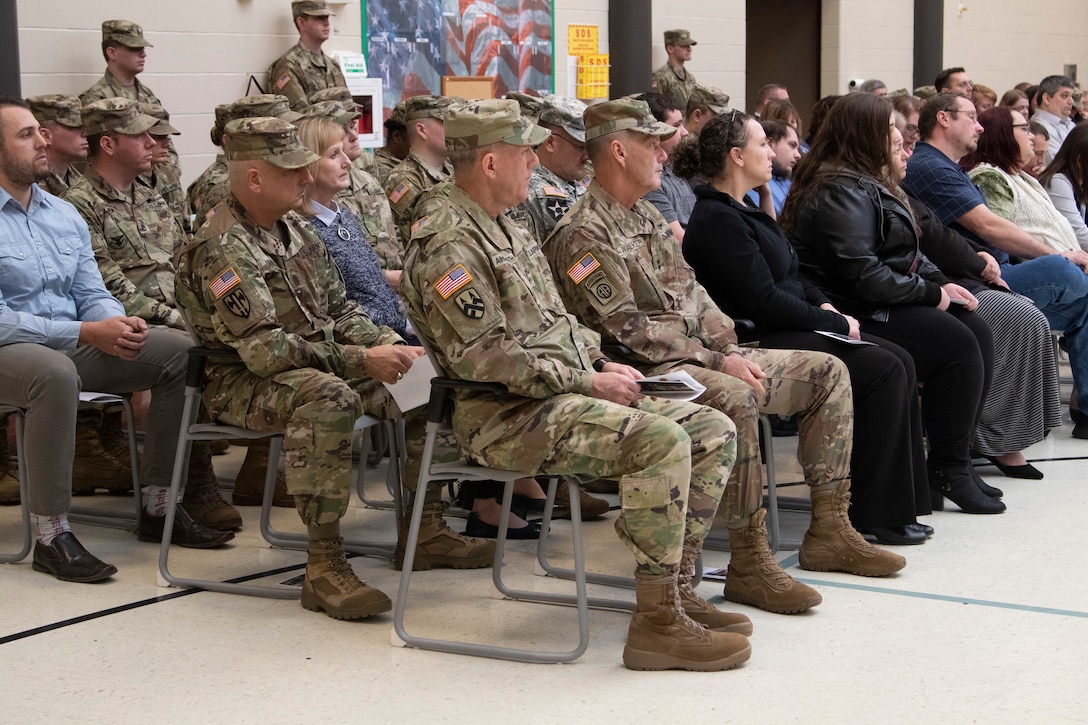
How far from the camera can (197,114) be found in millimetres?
6676

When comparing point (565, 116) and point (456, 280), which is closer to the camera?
point (456, 280)

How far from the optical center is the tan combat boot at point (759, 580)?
3.18 meters

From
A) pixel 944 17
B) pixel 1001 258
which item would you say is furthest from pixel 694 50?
pixel 1001 258

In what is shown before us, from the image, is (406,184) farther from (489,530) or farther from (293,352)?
(293,352)

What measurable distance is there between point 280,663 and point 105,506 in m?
1.66

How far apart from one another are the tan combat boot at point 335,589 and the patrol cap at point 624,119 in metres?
1.34

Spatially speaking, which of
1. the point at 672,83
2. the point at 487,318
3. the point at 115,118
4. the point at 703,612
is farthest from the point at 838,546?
the point at 672,83

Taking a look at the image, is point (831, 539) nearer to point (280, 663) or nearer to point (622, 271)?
point (622, 271)

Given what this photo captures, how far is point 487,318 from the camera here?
9.53 ft

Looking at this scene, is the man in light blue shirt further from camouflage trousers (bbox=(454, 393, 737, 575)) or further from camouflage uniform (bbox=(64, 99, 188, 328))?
camouflage trousers (bbox=(454, 393, 737, 575))

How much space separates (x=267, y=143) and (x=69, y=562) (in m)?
1.26

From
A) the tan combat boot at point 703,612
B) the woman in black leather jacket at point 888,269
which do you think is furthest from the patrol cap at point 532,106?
the tan combat boot at point 703,612

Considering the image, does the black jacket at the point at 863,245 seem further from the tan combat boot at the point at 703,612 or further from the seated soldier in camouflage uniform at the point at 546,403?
the tan combat boot at the point at 703,612

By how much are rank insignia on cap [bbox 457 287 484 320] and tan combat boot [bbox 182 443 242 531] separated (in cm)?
143
